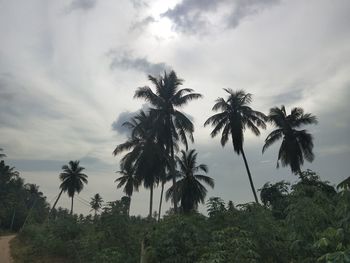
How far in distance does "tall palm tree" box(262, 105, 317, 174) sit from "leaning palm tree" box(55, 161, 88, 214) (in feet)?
119

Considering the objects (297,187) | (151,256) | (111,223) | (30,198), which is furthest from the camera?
(30,198)

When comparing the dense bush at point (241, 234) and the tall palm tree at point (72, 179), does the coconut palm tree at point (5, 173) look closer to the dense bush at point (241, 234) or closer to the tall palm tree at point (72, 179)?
the tall palm tree at point (72, 179)

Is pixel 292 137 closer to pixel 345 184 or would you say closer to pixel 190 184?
pixel 190 184

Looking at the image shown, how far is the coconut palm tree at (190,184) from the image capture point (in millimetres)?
38281

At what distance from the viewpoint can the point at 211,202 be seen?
521 inches

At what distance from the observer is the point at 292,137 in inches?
1300

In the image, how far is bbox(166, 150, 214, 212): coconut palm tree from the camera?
3828 cm

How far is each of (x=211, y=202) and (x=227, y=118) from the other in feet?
61.0

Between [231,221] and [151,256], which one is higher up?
[231,221]

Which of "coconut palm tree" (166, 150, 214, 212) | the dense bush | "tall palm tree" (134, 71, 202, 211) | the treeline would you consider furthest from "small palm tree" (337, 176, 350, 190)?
the treeline

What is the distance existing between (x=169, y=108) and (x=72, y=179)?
35.2 meters

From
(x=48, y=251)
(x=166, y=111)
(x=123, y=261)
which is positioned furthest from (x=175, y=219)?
(x=166, y=111)

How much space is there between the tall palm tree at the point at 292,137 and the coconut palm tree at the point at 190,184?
9.11 metres

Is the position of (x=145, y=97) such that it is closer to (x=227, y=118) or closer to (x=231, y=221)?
(x=227, y=118)
